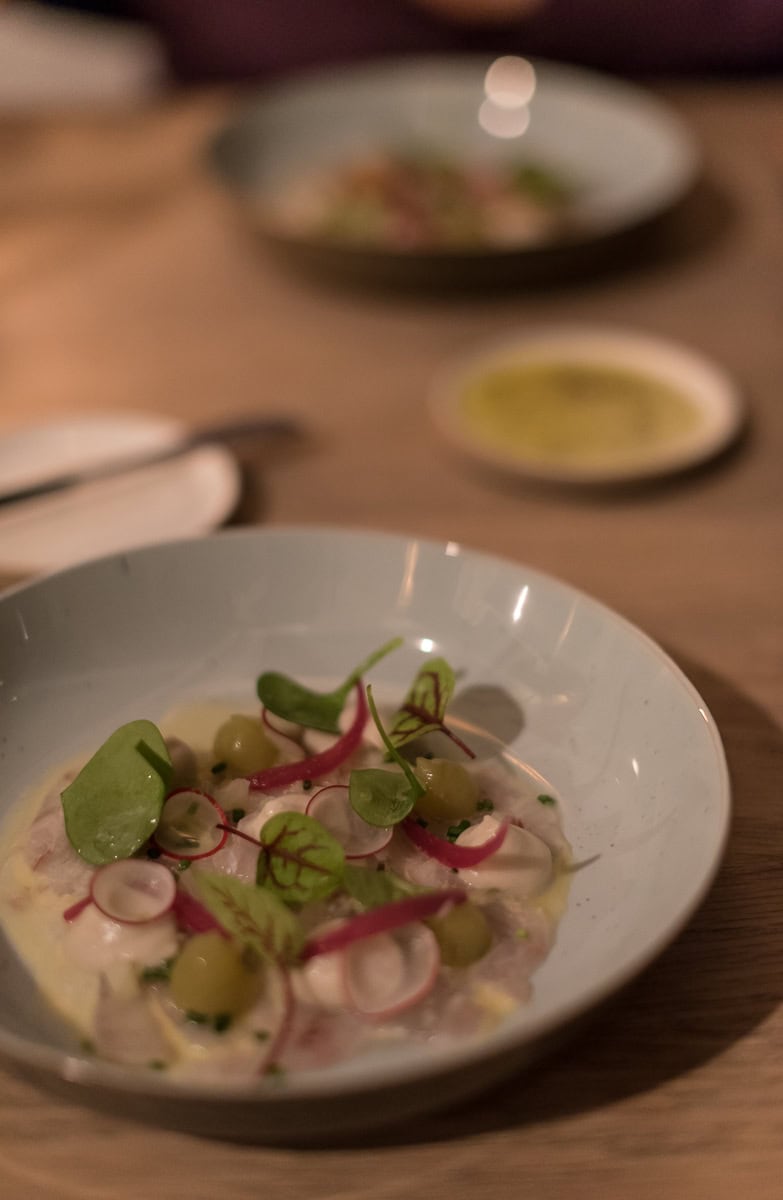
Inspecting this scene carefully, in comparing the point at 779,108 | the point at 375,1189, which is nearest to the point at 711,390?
the point at 375,1189

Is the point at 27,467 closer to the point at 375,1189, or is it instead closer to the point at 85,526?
the point at 85,526

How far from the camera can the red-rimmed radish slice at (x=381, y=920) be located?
0.71 meters

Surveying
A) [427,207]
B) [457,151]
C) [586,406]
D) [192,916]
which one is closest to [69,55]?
[457,151]

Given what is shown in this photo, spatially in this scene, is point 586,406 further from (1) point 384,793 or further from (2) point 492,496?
(1) point 384,793

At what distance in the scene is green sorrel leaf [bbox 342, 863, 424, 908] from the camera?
2.39 ft

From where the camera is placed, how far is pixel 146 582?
Result: 1034mm

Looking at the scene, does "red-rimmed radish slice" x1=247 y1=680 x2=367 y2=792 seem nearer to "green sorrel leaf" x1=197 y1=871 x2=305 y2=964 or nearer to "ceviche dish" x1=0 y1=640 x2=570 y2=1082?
"ceviche dish" x1=0 y1=640 x2=570 y2=1082

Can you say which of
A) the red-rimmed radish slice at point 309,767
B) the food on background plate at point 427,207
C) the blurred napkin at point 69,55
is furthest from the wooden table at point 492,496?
the blurred napkin at point 69,55

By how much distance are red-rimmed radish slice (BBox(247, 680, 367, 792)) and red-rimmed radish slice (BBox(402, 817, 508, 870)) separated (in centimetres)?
9

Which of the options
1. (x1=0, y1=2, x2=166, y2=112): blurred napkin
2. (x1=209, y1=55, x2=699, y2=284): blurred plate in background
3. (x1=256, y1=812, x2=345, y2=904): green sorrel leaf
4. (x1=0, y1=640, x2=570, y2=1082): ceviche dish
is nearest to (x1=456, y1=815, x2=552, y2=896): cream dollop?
(x1=0, y1=640, x2=570, y2=1082): ceviche dish

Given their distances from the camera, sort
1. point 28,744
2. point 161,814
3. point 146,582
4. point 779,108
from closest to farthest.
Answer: point 161,814 → point 28,744 → point 146,582 → point 779,108

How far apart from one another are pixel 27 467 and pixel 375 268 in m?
0.65

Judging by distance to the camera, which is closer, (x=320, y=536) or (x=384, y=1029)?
(x=384, y=1029)

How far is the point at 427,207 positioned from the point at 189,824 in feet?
4.60
